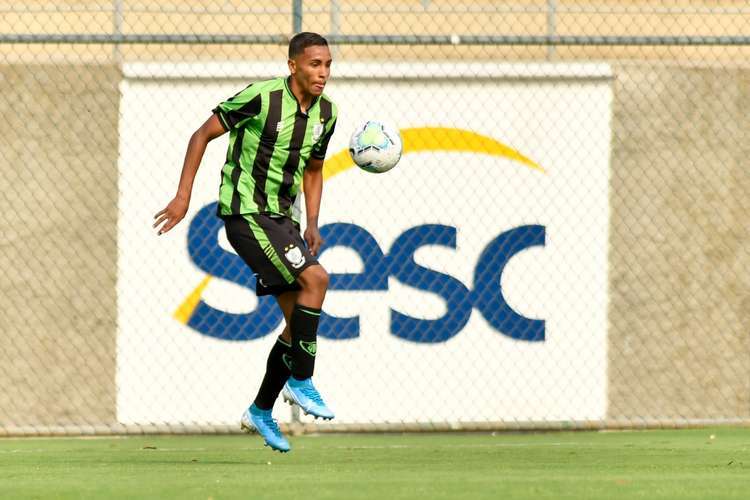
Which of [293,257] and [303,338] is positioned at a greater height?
[293,257]

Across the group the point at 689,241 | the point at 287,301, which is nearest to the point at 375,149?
the point at 287,301

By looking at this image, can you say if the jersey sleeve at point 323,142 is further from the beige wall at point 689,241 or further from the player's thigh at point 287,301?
the beige wall at point 689,241

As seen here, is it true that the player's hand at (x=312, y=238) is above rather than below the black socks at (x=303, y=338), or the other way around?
above

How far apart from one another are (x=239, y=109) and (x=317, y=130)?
1.36 feet

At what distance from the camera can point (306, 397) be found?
686cm

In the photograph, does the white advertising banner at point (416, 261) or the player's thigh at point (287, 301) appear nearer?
the player's thigh at point (287, 301)

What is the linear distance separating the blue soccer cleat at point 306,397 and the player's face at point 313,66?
4.48ft

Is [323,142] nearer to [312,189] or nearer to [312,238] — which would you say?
[312,189]

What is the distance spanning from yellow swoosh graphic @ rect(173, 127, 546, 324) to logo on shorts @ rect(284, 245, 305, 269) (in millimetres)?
2532

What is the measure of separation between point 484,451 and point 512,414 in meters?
1.39

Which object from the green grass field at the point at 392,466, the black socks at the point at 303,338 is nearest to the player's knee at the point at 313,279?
the black socks at the point at 303,338

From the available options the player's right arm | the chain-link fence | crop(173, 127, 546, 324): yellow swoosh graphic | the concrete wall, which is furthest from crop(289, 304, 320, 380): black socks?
the concrete wall

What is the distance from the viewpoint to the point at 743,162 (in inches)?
385

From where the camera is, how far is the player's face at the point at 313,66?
6789 mm
